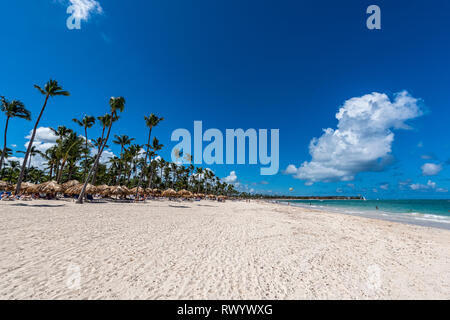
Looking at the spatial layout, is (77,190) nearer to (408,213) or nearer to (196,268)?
(196,268)

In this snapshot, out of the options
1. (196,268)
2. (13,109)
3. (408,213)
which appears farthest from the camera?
(408,213)

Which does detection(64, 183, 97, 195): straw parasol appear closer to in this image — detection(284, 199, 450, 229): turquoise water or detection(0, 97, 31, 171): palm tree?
detection(0, 97, 31, 171): palm tree

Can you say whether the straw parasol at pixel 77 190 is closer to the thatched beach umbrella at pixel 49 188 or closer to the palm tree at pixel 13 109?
the thatched beach umbrella at pixel 49 188

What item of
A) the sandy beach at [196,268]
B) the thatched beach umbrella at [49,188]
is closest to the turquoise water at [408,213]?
the sandy beach at [196,268]

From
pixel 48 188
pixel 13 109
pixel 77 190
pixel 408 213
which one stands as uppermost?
pixel 13 109

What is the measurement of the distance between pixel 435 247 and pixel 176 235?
46.3 feet

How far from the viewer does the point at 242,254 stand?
6.70 m

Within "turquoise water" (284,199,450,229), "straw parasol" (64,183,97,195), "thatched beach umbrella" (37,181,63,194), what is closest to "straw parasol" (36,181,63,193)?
"thatched beach umbrella" (37,181,63,194)

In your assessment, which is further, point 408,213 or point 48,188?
point 408,213

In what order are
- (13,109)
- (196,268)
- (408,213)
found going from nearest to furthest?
(196,268) < (13,109) < (408,213)

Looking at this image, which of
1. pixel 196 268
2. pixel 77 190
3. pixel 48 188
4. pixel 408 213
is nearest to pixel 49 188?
pixel 48 188
